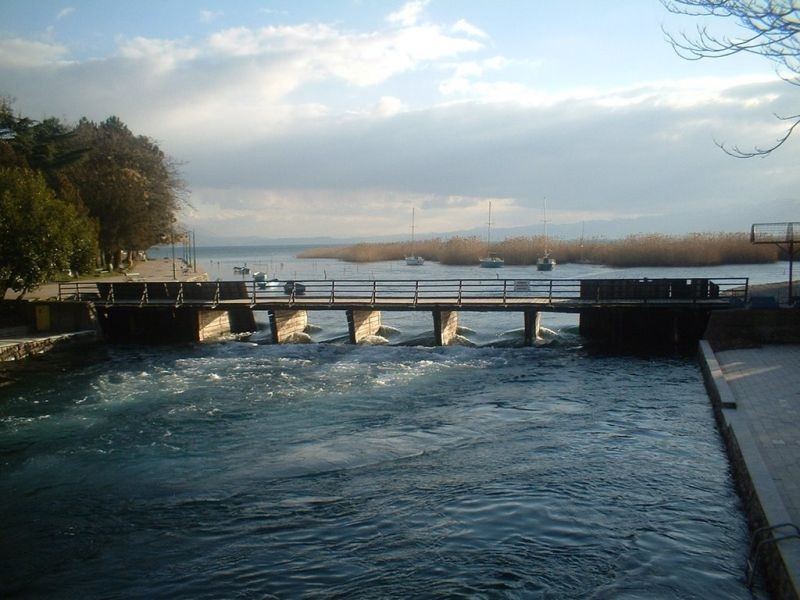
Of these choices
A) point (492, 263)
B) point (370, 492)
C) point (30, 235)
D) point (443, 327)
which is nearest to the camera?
point (370, 492)

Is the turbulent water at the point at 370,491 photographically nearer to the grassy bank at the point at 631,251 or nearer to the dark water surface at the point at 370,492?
the dark water surface at the point at 370,492

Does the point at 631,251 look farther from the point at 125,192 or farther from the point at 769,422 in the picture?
the point at 769,422

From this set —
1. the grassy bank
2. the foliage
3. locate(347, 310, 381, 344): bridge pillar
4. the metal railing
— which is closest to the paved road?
the metal railing

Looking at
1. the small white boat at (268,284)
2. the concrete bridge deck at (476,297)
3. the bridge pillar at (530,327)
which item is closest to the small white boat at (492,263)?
the small white boat at (268,284)

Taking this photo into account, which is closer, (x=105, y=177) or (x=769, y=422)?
(x=769, y=422)

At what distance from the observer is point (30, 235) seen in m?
30.0

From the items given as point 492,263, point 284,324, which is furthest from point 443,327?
point 492,263

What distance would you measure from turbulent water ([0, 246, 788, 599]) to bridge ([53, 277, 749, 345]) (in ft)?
19.8

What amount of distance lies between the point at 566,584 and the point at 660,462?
5291 mm

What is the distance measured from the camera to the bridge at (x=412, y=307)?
87.9ft

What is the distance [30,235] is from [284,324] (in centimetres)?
1147

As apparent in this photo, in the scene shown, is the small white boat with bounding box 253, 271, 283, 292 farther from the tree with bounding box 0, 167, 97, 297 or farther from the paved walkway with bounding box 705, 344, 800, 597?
the paved walkway with bounding box 705, 344, 800, 597

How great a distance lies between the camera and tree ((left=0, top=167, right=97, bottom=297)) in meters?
29.6

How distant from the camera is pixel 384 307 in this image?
2930 cm
